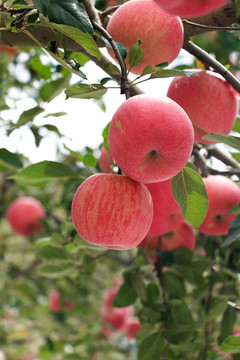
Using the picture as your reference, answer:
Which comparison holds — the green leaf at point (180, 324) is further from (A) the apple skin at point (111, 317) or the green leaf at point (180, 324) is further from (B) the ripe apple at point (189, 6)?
(A) the apple skin at point (111, 317)

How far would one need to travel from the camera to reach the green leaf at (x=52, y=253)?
4.57 ft

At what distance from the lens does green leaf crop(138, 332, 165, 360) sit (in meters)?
1.21

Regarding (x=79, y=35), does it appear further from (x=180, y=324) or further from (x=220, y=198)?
(x=180, y=324)

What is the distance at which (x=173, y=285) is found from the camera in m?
1.36

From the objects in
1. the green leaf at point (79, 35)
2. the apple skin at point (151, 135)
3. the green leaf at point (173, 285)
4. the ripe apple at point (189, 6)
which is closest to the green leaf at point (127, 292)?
the green leaf at point (173, 285)

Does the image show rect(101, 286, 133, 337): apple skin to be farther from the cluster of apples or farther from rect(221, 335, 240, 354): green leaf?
rect(221, 335, 240, 354): green leaf

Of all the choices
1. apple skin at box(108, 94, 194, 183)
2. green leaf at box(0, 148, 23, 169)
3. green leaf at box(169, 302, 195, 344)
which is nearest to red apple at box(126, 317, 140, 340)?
green leaf at box(169, 302, 195, 344)

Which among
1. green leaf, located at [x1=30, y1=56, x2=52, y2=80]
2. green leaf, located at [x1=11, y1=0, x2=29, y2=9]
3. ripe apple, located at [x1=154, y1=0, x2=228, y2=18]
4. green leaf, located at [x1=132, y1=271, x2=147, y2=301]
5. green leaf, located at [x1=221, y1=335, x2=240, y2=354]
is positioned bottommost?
green leaf, located at [x1=132, y1=271, x2=147, y2=301]

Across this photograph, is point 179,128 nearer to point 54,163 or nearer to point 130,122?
point 130,122

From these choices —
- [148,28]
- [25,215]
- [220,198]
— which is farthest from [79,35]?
[25,215]

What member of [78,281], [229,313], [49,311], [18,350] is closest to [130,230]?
[229,313]

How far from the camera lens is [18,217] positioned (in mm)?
2656

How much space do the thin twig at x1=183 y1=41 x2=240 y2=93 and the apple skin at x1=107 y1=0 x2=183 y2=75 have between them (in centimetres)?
9

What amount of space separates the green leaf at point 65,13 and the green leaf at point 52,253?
0.83 m
